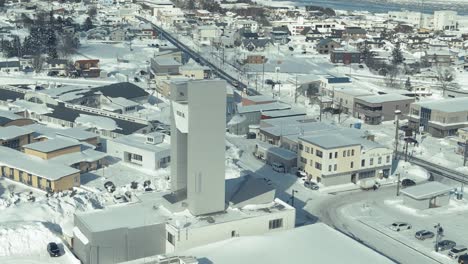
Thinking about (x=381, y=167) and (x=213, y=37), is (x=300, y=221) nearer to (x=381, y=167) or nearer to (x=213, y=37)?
(x=381, y=167)

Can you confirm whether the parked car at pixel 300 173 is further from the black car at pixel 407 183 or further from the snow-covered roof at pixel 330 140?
the black car at pixel 407 183

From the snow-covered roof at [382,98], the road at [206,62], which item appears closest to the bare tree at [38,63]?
the road at [206,62]

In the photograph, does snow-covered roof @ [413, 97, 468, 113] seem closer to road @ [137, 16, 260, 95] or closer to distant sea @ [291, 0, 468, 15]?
road @ [137, 16, 260, 95]

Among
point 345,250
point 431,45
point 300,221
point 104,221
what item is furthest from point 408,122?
point 431,45

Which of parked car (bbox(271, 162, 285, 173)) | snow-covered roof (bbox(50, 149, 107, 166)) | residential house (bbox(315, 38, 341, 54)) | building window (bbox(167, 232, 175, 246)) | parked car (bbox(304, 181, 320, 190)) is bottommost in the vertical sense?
parked car (bbox(304, 181, 320, 190))

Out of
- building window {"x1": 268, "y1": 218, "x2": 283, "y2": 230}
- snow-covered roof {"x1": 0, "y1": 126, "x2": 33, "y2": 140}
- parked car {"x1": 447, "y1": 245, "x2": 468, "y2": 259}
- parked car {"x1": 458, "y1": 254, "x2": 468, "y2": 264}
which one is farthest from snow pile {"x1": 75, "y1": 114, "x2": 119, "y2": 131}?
parked car {"x1": 458, "y1": 254, "x2": 468, "y2": 264}
